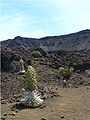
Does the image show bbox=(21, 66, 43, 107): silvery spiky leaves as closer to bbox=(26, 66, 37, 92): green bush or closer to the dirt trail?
bbox=(26, 66, 37, 92): green bush

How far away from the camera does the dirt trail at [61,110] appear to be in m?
19.9

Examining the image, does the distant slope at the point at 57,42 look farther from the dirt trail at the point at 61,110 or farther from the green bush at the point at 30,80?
the green bush at the point at 30,80

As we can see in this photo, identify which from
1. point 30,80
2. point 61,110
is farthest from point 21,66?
point 61,110

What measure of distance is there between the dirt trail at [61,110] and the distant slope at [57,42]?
124947mm

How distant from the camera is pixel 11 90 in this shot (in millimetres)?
27703

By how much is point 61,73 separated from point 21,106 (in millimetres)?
13034

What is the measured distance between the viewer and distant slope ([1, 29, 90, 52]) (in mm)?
156375

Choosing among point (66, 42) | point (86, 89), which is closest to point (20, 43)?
point (66, 42)

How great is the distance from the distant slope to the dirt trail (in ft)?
410

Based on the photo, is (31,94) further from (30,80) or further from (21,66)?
(21,66)

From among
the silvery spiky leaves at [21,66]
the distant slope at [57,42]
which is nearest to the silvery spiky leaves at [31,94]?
the silvery spiky leaves at [21,66]

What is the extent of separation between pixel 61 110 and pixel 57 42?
493 ft

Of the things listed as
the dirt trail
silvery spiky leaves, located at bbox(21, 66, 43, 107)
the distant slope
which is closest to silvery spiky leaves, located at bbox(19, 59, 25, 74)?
the dirt trail

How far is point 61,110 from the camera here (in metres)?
21.4
